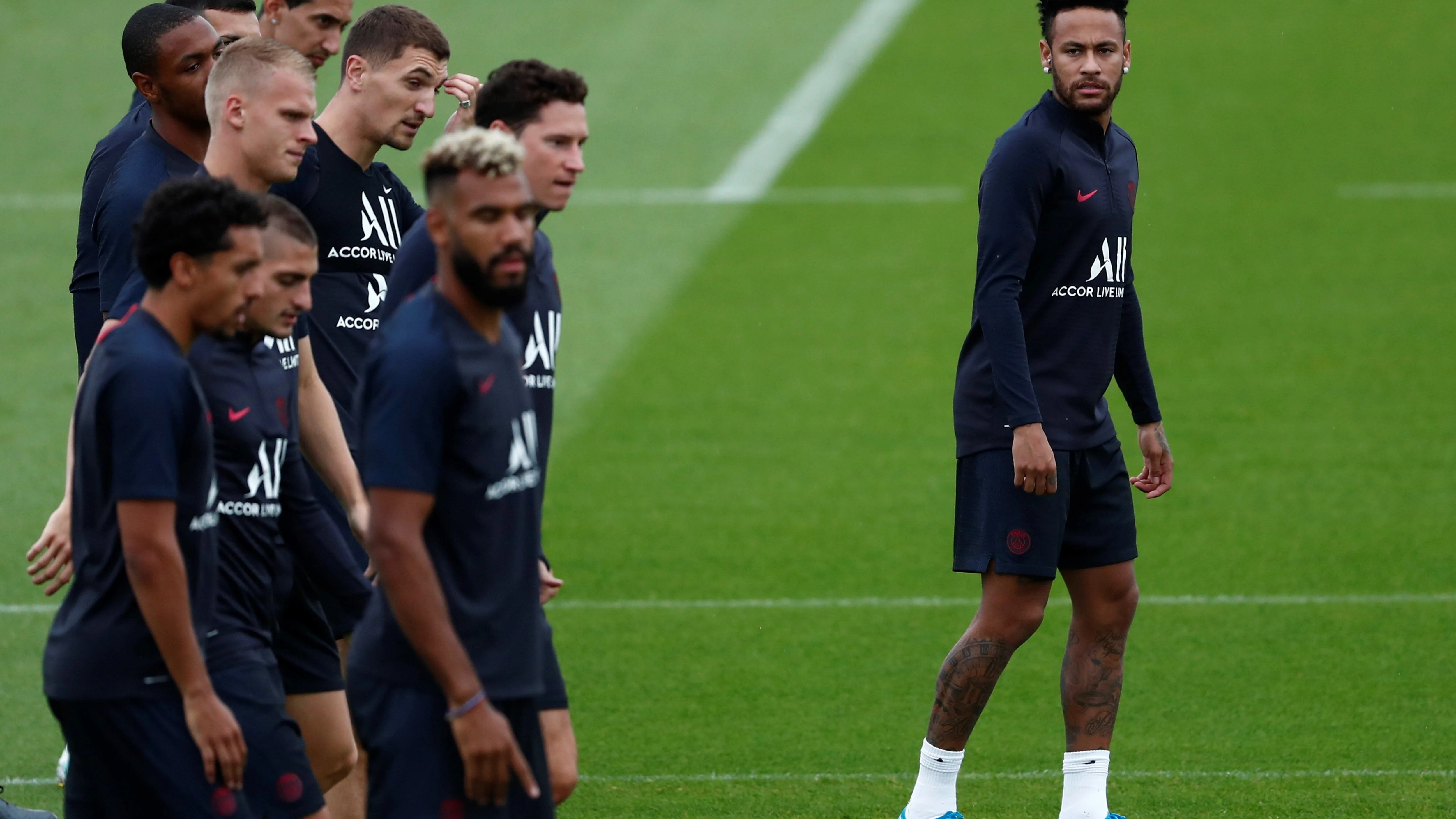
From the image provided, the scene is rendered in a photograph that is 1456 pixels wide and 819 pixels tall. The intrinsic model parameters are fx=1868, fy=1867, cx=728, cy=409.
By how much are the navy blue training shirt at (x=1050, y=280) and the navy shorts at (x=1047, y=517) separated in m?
0.06

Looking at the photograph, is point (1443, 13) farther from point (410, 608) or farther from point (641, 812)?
point (410, 608)

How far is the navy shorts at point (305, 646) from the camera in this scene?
5.01m

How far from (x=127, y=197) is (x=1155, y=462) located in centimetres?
332

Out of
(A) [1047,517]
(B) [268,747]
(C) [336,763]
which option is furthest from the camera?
(A) [1047,517]

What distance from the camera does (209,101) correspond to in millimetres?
5055

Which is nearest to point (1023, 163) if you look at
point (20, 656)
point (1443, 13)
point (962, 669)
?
point (962, 669)

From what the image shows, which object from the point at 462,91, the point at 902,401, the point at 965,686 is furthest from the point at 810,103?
the point at 965,686

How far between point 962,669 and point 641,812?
4.13ft

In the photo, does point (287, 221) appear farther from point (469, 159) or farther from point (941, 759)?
point (941, 759)

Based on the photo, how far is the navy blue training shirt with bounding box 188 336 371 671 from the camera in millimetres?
4367

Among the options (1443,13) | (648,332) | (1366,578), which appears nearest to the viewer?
(1366,578)

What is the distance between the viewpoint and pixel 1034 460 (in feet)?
17.7

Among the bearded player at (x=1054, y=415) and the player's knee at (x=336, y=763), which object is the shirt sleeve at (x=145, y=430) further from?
the bearded player at (x=1054, y=415)

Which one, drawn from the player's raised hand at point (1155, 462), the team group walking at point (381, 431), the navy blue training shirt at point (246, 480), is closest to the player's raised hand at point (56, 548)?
the team group walking at point (381, 431)
